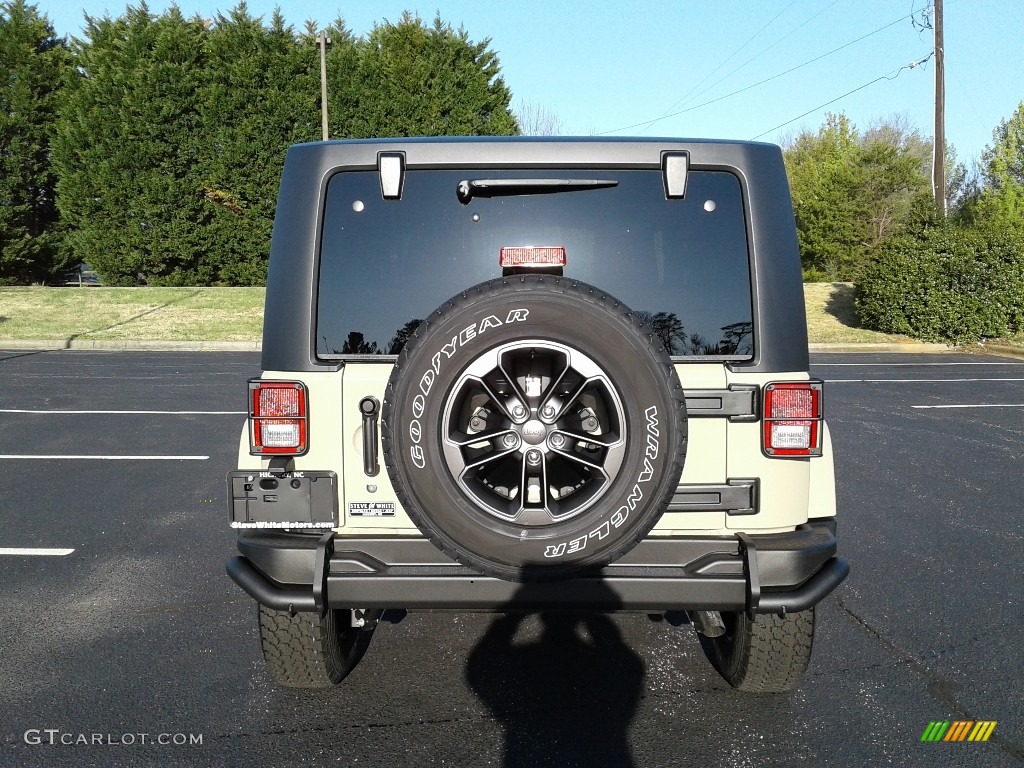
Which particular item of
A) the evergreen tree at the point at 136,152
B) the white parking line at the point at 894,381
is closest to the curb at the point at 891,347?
the white parking line at the point at 894,381

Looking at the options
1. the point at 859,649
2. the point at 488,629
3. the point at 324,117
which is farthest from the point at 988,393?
the point at 324,117

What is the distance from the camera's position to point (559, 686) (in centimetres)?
323

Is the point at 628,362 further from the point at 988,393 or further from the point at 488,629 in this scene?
the point at 988,393

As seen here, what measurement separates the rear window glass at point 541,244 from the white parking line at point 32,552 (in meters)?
3.10

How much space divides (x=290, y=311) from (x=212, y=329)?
1872 cm

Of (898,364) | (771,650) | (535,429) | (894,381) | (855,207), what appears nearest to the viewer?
(535,429)

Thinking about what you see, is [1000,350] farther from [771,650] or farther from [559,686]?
[559,686]

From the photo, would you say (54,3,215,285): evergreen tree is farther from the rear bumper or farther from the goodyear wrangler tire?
the goodyear wrangler tire

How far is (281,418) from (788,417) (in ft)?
5.49

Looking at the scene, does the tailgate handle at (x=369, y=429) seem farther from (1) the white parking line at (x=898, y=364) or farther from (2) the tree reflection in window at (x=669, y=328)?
(1) the white parking line at (x=898, y=364)

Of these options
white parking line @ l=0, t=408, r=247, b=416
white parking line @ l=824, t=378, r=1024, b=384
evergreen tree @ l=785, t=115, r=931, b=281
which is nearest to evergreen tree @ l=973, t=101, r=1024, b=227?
evergreen tree @ l=785, t=115, r=931, b=281

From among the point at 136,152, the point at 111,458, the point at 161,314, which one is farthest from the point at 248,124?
the point at 111,458

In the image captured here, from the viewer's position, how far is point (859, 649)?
3604 millimetres

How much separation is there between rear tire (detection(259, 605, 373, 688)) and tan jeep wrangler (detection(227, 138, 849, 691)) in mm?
242
